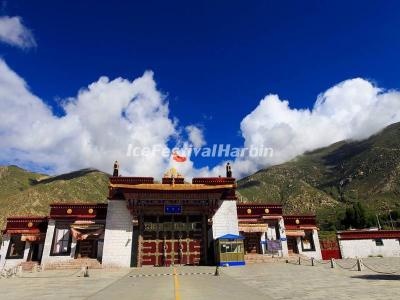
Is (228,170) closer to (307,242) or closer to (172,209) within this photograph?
(172,209)

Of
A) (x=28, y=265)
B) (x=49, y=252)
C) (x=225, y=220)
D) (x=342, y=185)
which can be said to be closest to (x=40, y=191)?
(x=28, y=265)

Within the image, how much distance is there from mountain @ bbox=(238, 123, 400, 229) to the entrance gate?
102m

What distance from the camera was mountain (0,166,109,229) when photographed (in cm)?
11762

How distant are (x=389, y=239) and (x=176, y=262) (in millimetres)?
24720

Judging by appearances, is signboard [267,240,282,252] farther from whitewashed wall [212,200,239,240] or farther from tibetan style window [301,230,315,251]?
whitewashed wall [212,200,239,240]

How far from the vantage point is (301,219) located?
3422 centimetres

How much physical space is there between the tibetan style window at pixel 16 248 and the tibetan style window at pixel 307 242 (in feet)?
95.8

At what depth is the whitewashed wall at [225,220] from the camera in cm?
2909

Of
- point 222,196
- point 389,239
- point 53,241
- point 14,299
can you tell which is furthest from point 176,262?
point 389,239

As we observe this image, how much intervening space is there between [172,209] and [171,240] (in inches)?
116

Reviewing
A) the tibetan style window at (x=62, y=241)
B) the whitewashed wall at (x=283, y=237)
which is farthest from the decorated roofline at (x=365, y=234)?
the tibetan style window at (x=62, y=241)

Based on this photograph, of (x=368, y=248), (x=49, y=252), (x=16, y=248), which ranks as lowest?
(x=368, y=248)

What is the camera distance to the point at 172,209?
28.2 meters

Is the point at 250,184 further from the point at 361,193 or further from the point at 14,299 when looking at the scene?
the point at 14,299
